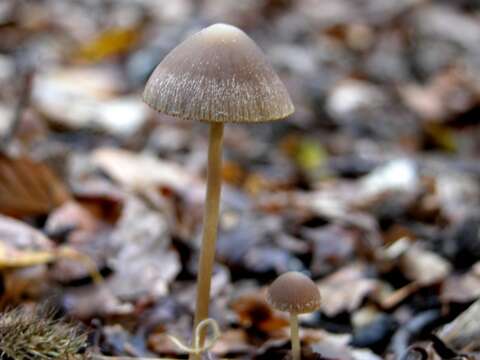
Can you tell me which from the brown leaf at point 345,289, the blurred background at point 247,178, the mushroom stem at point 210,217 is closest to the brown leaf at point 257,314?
the blurred background at point 247,178

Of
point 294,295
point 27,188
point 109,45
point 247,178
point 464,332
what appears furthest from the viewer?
point 109,45

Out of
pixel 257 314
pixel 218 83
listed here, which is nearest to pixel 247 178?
pixel 257 314

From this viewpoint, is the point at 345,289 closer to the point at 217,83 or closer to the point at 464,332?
the point at 464,332

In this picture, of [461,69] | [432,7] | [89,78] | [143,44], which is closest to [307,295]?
[89,78]

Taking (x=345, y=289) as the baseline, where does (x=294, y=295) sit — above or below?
above

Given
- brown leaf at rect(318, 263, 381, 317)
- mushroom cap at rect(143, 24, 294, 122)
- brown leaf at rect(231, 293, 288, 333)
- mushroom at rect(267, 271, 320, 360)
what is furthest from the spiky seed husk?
brown leaf at rect(318, 263, 381, 317)

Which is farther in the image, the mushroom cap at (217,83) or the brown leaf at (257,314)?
the brown leaf at (257,314)

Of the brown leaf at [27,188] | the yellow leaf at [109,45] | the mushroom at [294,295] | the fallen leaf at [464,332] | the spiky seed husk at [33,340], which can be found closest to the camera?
the spiky seed husk at [33,340]

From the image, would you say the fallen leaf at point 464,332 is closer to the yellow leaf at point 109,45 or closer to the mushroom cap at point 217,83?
the mushroom cap at point 217,83
